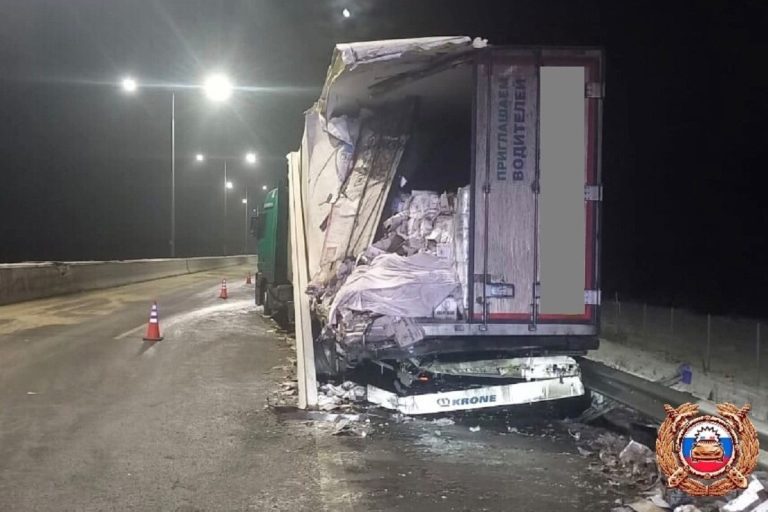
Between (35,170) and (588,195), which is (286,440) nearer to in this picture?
(588,195)

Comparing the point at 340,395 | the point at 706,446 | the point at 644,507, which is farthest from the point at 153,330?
the point at 706,446

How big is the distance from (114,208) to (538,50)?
183ft

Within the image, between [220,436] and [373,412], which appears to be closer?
[220,436]

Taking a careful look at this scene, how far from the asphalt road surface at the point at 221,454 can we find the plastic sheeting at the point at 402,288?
124 cm

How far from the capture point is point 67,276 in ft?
78.4

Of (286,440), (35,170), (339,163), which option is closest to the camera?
(286,440)

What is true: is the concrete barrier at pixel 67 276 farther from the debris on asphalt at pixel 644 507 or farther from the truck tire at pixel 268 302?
the debris on asphalt at pixel 644 507

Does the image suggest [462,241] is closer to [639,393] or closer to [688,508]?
[639,393]

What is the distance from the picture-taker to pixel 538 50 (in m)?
7.12

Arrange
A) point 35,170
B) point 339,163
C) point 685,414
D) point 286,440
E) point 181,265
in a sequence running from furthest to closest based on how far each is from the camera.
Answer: point 35,170
point 181,265
point 339,163
point 286,440
point 685,414

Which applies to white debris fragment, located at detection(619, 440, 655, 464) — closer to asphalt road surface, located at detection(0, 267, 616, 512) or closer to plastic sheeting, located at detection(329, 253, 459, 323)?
asphalt road surface, located at detection(0, 267, 616, 512)

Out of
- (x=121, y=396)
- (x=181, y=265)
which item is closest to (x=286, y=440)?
(x=121, y=396)

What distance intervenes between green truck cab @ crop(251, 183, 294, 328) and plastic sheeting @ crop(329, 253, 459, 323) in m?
6.76

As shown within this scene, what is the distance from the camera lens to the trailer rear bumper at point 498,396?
24.5ft
